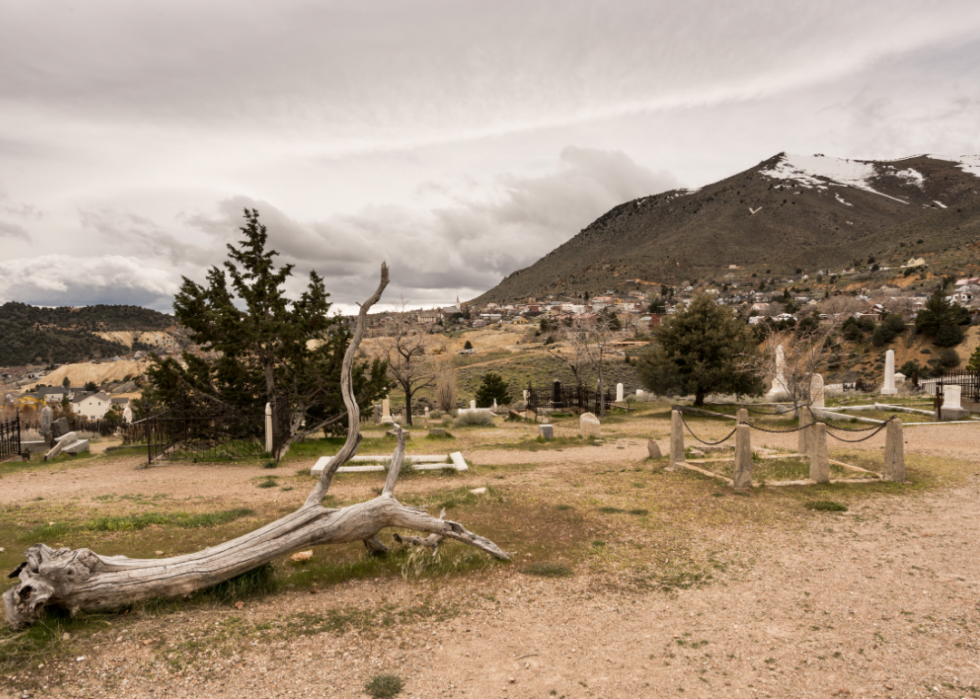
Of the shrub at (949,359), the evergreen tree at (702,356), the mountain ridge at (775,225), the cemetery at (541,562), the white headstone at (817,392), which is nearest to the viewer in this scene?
the cemetery at (541,562)

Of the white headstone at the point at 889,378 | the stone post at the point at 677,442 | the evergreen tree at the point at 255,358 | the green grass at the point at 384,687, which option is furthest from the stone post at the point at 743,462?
the white headstone at the point at 889,378

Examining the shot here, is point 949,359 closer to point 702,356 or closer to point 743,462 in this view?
point 702,356

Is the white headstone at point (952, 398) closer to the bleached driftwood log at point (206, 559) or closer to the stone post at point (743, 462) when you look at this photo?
the stone post at point (743, 462)

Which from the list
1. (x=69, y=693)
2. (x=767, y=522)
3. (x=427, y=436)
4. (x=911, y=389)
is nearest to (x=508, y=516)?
(x=767, y=522)

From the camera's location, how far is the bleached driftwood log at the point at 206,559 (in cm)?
415

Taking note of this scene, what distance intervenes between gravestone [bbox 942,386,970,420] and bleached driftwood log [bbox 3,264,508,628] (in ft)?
62.1

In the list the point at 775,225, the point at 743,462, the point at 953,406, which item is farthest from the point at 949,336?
the point at 775,225

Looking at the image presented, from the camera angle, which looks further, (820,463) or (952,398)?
(952,398)

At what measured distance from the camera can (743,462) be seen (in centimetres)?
933

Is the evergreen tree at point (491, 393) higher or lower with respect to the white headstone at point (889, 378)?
lower

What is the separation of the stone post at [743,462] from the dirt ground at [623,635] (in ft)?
6.66

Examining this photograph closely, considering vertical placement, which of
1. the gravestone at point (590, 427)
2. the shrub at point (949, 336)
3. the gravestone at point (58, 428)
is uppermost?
the shrub at point (949, 336)

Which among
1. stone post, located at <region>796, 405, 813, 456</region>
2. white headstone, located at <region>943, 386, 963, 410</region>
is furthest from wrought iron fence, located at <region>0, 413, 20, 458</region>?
white headstone, located at <region>943, 386, 963, 410</region>

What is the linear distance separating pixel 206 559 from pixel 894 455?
11115 millimetres
